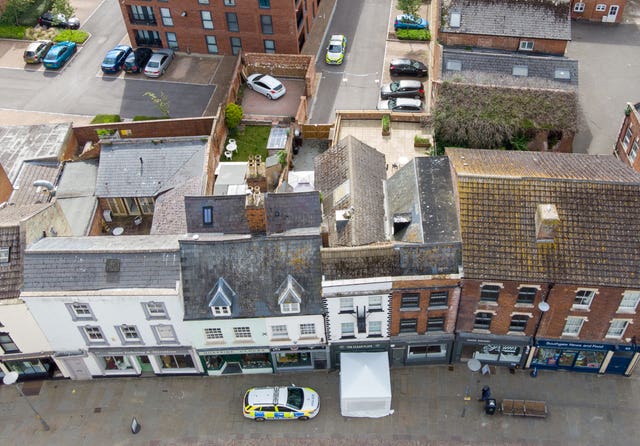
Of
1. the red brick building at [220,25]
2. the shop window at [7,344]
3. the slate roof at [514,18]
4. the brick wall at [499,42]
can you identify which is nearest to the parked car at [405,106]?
the brick wall at [499,42]

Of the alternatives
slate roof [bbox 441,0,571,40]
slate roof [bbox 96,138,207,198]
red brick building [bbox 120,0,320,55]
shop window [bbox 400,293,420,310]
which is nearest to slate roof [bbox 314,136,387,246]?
shop window [bbox 400,293,420,310]

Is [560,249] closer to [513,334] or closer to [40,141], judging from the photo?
[513,334]

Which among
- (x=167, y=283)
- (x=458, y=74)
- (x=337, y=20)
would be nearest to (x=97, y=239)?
(x=167, y=283)

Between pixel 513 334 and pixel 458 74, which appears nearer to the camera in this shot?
pixel 513 334

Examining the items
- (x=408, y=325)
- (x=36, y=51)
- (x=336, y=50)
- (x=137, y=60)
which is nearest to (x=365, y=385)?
(x=408, y=325)

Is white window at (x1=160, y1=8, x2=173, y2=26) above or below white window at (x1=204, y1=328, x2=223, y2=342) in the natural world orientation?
above

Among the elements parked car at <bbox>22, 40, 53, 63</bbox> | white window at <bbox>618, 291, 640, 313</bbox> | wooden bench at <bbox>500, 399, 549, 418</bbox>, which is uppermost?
white window at <bbox>618, 291, 640, 313</bbox>

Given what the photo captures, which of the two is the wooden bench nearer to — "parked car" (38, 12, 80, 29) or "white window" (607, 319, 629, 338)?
"white window" (607, 319, 629, 338)
